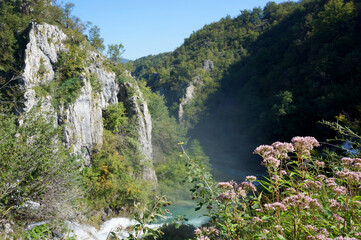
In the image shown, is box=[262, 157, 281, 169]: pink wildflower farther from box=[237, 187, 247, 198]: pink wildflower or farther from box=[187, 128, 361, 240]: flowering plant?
box=[237, 187, 247, 198]: pink wildflower

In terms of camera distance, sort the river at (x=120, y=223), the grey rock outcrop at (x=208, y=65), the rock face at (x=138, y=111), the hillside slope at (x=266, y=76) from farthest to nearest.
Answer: the grey rock outcrop at (x=208, y=65)
the hillside slope at (x=266, y=76)
the rock face at (x=138, y=111)
the river at (x=120, y=223)

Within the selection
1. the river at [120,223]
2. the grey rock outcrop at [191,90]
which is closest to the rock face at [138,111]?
the river at [120,223]

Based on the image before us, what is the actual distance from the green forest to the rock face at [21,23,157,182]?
6.3 inches

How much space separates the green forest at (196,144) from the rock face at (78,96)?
16 cm

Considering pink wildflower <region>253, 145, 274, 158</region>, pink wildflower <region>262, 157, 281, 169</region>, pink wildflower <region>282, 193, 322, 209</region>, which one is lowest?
pink wildflower <region>282, 193, 322, 209</region>

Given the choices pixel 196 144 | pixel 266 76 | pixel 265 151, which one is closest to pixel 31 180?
pixel 265 151

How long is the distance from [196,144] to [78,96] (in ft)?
72.1

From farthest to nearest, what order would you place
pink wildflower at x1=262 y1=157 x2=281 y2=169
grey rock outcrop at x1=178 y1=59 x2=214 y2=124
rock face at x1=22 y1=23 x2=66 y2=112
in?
grey rock outcrop at x1=178 y1=59 x2=214 y2=124 < rock face at x1=22 y1=23 x2=66 y2=112 < pink wildflower at x1=262 y1=157 x2=281 y2=169

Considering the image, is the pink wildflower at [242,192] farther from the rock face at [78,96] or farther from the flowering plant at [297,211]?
the rock face at [78,96]

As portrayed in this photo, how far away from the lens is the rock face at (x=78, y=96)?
44.4 ft

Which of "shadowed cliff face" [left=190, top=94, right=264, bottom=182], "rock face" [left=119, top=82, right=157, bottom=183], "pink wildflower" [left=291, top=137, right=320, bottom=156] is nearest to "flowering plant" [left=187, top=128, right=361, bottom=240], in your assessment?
"pink wildflower" [left=291, top=137, right=320, bottom=156]

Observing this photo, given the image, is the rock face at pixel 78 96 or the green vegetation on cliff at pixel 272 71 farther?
the green vegetation on cliff at pixel 272 71

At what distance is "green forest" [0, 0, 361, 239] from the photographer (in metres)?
1.79

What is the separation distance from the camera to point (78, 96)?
51.7 feet
